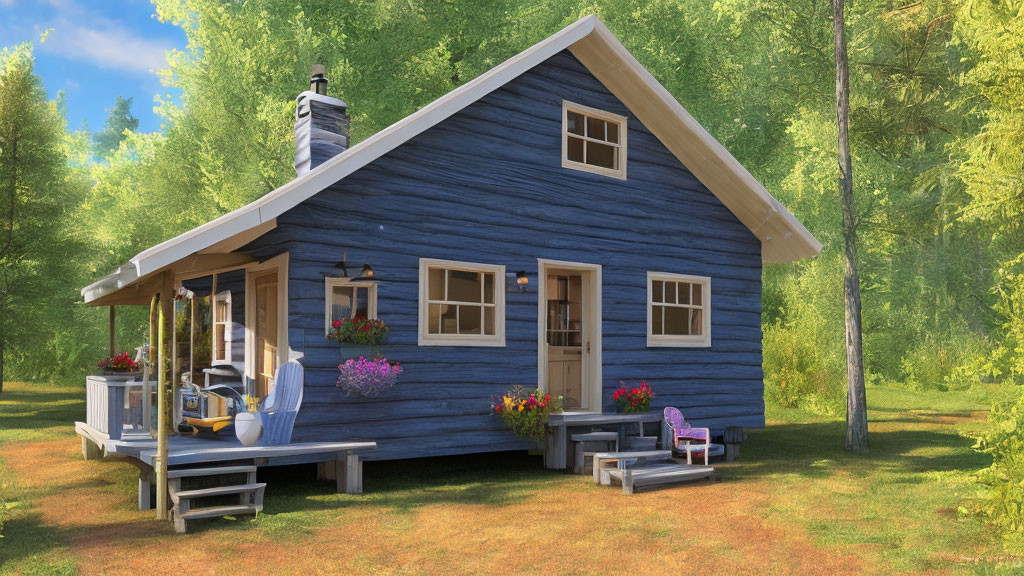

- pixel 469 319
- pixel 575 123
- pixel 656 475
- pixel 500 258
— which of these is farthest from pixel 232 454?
pixel 575 123

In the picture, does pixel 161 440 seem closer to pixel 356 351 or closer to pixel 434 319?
pixel 356 351

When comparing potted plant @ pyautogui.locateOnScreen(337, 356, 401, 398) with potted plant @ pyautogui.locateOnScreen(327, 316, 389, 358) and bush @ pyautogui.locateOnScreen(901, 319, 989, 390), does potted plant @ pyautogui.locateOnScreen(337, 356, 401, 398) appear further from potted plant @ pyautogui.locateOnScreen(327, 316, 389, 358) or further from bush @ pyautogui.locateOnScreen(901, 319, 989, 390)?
bush @ pyautogui.locateOnScreen(901, 319, 989, 390)

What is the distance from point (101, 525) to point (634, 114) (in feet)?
29.1

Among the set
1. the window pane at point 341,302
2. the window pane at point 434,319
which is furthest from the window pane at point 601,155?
the window pane at point 341,302

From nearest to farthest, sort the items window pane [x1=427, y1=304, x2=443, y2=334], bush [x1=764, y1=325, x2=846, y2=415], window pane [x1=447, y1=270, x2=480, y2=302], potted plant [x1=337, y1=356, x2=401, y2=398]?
potted plant [x1=337, y1=356, x2=401, y2=398] < window pane [x1=427, y1=304, x2=443, y2=334] < window pane [x1=447, y1=270, x2=480, y2=302] < bush [x1=764, y1=325, x2=846, y2=415]

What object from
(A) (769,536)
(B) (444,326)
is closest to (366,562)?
(A) (769,536)

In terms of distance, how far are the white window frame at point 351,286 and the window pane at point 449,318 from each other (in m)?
0.98

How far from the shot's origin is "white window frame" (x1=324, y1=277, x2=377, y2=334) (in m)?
9.50

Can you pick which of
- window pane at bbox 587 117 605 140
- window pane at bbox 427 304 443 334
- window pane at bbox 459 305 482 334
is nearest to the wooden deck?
window pane at bbox 427 304 443 334

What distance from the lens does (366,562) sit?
20.7 ft

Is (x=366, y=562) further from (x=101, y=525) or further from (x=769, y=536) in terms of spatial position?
(x=769, y=536)

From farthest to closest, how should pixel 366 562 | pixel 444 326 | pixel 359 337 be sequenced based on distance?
pixel 444 326 → pixel 359 337 → pixel 366 562

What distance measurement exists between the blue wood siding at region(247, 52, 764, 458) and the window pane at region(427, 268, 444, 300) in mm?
250

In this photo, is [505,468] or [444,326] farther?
[505,468]
